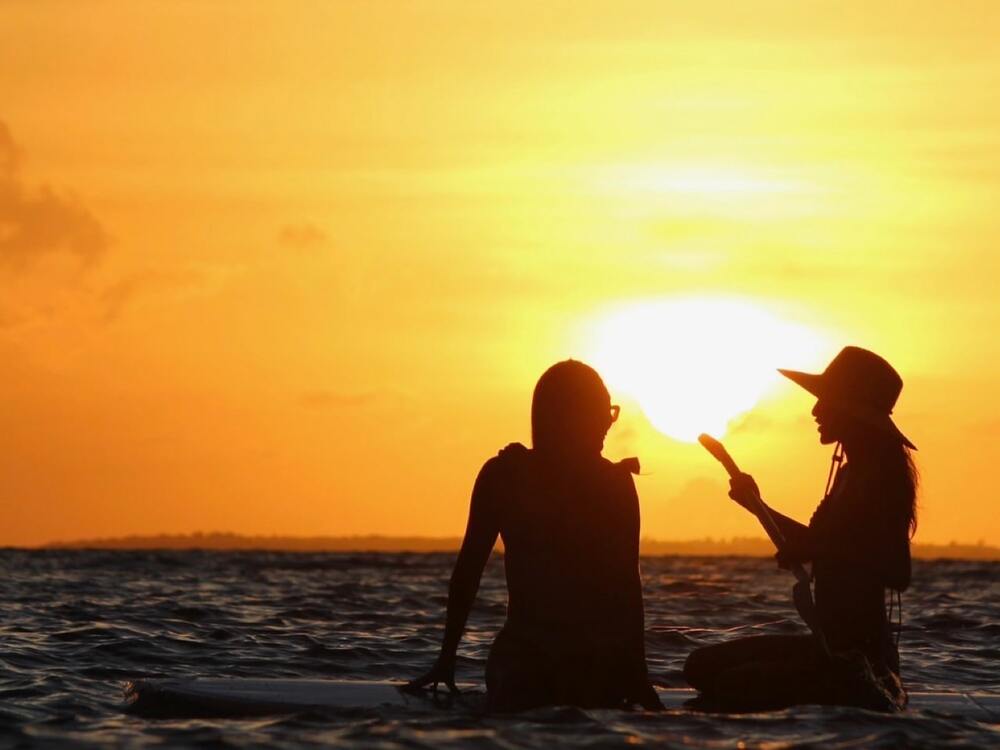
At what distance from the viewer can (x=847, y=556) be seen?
29.9 ft

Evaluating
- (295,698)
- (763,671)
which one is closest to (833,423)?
(763,671)

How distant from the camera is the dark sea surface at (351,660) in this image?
8.73m

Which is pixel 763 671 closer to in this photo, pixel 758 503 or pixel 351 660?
pixel 758 503

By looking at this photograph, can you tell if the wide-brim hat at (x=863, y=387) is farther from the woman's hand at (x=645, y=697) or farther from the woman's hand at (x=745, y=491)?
the woman's hand at (x=645, y=697)

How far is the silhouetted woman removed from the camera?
8.69 meters

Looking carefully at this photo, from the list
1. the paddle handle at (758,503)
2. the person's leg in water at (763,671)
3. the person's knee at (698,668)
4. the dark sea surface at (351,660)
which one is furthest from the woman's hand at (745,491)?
the dark sea surface at (351,660)

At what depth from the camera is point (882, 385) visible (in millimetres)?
9328

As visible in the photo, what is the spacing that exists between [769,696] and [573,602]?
149cm

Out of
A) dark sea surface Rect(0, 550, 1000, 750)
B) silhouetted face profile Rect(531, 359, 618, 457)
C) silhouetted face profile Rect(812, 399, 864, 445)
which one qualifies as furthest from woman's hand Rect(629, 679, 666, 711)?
silhouetted face profile Rect(812, 399, 864, 445)

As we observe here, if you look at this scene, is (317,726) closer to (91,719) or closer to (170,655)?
(91,719)

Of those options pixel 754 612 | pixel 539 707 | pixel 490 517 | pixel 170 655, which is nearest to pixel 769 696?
pixel 539 707

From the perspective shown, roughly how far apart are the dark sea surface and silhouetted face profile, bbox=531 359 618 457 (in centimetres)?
155

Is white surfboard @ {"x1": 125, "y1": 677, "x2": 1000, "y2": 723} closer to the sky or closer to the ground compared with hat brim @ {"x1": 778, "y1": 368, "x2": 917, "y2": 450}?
closer to the ground

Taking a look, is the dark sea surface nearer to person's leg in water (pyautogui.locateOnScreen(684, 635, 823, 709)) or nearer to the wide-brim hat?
person's leg in water (pyautogui.locateOnScreen(684, 635, 823, 709))
